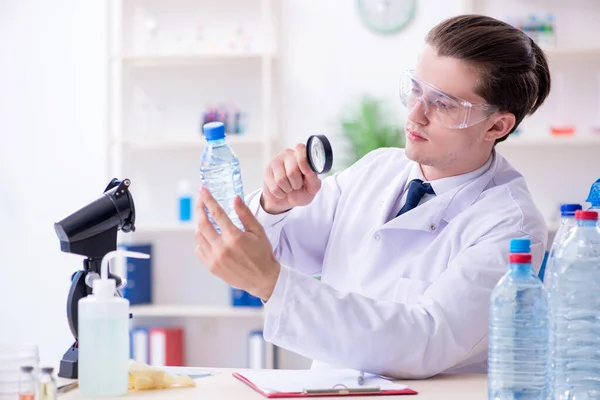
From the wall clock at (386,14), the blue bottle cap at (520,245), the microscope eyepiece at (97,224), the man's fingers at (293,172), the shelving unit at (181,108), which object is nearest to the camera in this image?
the blue bottle cap at (520,245)

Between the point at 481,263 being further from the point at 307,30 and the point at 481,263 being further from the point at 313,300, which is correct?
the point at 307,30

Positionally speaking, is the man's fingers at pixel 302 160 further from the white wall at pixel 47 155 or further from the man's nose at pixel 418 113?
the white wall at pixel 47 155

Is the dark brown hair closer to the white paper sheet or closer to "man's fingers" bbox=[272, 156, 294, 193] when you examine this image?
"man's fingers" bbox=[272, 156, 294, 193]

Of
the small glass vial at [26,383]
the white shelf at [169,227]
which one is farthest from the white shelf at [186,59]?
the small glass vial at [26,383]

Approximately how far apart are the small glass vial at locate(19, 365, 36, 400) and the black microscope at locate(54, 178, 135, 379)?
31 cm

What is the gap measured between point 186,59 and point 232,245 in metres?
3.23

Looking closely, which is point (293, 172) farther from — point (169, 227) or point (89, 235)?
point (169, 227)

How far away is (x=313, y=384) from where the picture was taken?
61.5 inches

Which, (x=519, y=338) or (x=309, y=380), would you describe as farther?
(x=309, y=380)

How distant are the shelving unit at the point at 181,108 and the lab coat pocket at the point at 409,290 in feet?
9.23

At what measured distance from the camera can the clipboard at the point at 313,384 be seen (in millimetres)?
1490

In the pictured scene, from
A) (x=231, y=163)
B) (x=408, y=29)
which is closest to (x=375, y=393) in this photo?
(x=231, y=163)

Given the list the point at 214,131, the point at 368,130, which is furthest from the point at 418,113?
the point at 368,130

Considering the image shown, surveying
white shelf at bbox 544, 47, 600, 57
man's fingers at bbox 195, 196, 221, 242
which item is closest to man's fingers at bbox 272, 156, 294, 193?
man's fingers at bbox 195, 196, 221, 242
